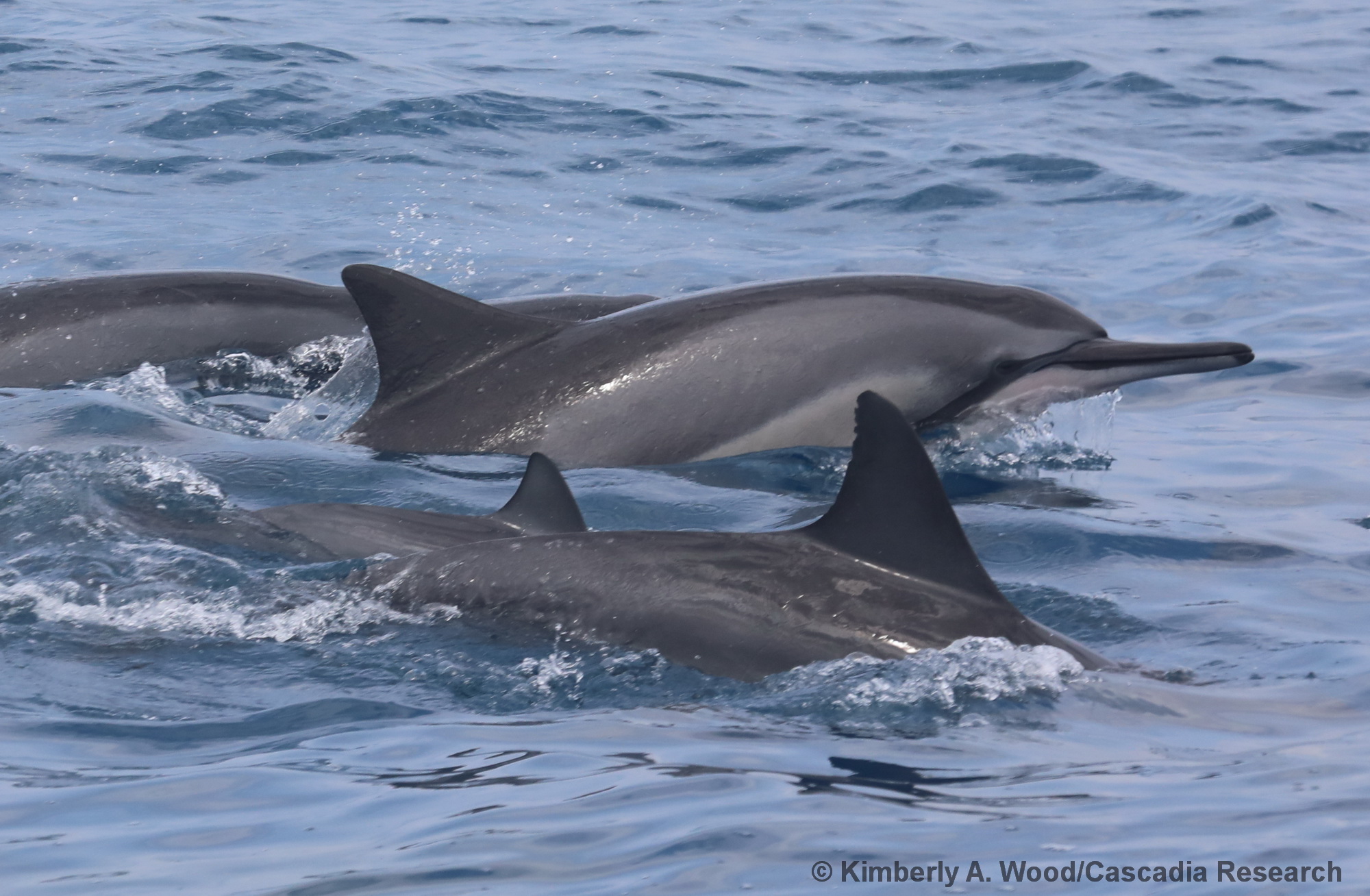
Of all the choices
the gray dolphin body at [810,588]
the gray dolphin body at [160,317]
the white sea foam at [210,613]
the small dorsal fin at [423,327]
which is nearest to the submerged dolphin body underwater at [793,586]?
the gray dolphin body at [810,588]

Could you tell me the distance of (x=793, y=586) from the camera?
19.4 ft

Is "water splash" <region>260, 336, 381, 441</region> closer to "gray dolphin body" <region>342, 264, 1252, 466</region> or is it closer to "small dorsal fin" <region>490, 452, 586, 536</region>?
"gray dolphin body" <region>342, 264, 1252, 466</region>

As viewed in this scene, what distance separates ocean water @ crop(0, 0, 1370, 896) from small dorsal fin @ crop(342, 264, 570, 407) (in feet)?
1.67

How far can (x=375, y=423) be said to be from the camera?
8945mm

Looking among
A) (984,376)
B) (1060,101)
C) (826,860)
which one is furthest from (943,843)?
(1060,101)

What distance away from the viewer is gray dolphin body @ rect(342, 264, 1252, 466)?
8.76 metres

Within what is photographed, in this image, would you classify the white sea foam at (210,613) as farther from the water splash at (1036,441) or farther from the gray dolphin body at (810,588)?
the water splash at (1036,441)

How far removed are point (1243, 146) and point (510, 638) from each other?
17339mm

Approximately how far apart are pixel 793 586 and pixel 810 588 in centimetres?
6

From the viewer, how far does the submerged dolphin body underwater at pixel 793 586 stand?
5742 millimetres

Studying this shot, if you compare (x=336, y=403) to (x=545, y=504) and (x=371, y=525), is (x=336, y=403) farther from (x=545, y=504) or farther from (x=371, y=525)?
(x=545, y=504)

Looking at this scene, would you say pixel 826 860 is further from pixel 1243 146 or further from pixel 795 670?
pixel 1243 146

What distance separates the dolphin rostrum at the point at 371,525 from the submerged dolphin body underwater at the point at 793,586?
1.46 feet

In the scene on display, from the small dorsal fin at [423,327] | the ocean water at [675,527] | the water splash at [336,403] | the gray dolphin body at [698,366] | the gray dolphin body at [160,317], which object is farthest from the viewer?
the gray dolphin body at [160,317]
